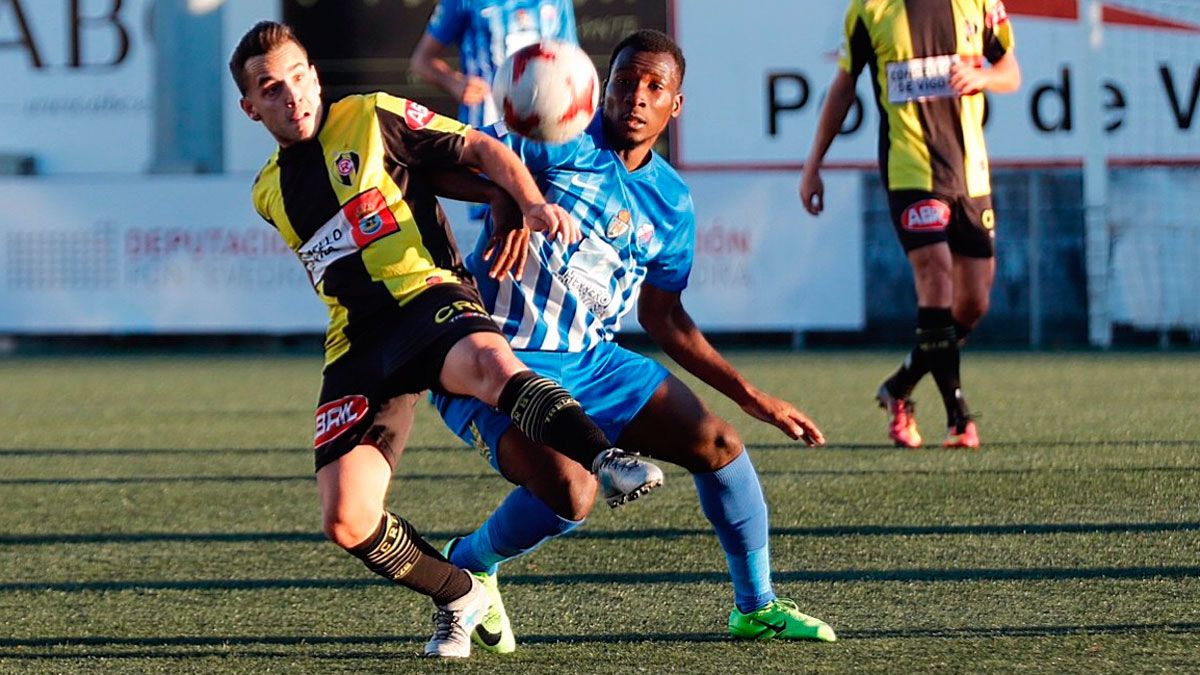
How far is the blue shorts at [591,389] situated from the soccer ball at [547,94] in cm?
47

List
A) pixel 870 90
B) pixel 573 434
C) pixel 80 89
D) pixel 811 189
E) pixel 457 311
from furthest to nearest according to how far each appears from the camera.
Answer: pixel 80 89
pixel 870 90
pixel 811 189
pixel 457 311
pixel 573 434

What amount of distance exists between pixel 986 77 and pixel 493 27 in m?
1.89

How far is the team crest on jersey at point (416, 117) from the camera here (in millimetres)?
4070

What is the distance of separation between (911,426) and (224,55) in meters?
11.0

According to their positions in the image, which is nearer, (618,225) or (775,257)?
(618,225)

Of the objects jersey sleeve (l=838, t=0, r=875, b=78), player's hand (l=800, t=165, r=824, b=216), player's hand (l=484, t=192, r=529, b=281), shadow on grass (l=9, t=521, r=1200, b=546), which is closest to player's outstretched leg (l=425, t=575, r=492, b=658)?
player's hand (l=484, t=192, r=529, b=281)

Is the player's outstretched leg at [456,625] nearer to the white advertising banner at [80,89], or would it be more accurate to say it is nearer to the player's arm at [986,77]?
the player's arm at [986,77]

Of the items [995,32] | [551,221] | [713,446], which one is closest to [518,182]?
[551,221]

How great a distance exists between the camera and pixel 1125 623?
383 centimetres

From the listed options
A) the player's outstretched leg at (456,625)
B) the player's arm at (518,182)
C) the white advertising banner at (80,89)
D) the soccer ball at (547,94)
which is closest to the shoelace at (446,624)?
the player's outstretched leg at (456,625)

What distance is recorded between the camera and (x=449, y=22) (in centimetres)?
754

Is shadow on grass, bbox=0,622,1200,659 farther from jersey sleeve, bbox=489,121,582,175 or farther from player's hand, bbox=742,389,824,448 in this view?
jersey sleeve, bbox=489,121,582,175

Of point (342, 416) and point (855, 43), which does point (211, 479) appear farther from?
point (342, 416)

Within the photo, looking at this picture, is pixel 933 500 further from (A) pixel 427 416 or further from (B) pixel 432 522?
(A) pixel 427 416
